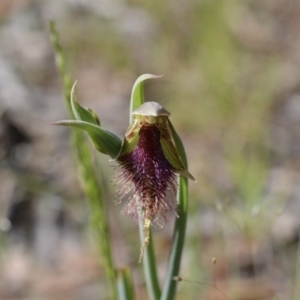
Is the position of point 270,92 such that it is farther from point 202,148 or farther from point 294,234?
point 294,234

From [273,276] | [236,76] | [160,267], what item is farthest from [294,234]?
[236,76]

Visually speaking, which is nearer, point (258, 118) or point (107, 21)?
point (258, 118)

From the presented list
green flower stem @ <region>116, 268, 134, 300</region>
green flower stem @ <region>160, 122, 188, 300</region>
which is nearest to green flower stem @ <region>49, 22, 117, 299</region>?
green flower stem @ <region>116, 268, 134, 300</region>

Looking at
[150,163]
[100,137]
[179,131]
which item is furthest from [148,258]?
[179,131]

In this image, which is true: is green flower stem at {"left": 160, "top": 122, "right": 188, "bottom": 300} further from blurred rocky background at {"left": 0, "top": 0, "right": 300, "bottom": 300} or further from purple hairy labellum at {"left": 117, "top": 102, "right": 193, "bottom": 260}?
blurred rocky background at {"left": 0, "top": 0, "right": 300, "bottom": 300}

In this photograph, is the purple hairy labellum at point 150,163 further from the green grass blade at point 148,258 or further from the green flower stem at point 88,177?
the green flower stem at point 88,177

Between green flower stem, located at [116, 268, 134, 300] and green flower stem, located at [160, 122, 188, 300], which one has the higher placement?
green flower stem, located at [160, 122, 188, 300]
